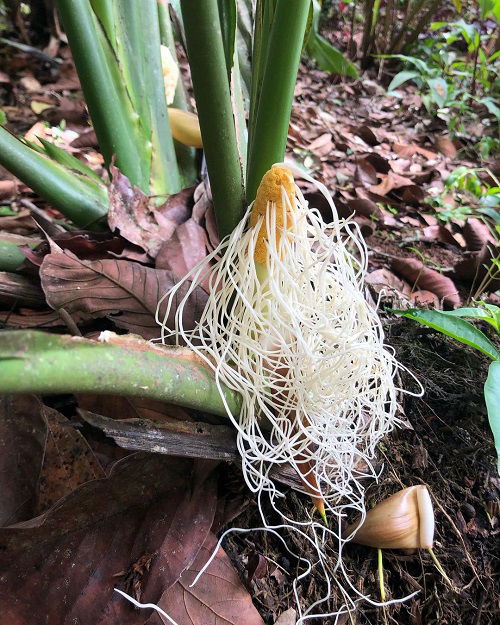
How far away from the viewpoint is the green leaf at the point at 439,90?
89.7 inches

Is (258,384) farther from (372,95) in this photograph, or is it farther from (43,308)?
(372,95)

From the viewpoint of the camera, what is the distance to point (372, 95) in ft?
8.44

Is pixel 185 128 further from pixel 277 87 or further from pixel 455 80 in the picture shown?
pixel 455 80

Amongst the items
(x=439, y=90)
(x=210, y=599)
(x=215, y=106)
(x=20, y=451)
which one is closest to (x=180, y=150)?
(x=215, y=106)

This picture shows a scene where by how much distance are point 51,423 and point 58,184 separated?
506 mm

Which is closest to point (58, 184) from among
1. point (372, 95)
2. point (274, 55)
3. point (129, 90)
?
point (129, 90)

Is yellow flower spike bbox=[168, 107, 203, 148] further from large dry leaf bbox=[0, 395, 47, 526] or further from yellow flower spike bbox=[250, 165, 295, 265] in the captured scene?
large dry leaf bbox=[0, 395, 47, 526]

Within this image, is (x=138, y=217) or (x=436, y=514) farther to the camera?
(x=138, y=217)

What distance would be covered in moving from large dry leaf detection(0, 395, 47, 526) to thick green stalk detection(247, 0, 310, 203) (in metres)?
0.49

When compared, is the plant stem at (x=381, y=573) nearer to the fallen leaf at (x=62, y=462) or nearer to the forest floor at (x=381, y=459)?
the forest floor at (x=381, y=459)

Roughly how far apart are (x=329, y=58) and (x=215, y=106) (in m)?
2.08

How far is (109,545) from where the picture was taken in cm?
62

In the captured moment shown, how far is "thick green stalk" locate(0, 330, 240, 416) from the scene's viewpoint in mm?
373

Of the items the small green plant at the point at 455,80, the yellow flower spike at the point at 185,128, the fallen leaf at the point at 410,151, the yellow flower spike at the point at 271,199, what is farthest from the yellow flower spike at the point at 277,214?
the small green plant at the point at 455,80
